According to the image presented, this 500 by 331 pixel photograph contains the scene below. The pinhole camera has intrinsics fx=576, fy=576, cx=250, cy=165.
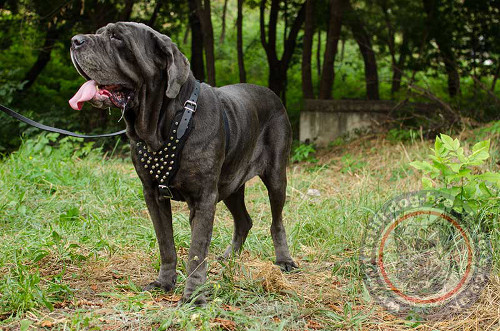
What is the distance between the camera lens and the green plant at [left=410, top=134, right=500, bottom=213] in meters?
4.09

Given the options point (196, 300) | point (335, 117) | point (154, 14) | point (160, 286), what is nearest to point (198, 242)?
point (196, 300)

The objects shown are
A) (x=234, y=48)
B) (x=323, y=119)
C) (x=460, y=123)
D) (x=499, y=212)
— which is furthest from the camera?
(x=234, y=48)

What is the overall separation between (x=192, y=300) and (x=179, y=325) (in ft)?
0.64

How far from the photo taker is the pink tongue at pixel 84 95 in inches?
128

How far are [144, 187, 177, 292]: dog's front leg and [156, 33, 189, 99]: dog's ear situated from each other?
0.73 metres

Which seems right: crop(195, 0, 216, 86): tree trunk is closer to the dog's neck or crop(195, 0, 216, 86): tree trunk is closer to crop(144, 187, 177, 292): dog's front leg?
crop(144, 187, 177, 292): dog's front leg

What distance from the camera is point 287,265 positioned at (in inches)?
179

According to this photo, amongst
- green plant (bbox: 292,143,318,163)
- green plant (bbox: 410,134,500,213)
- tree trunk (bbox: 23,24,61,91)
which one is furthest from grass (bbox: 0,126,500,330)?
tree trunk (bbox: 23,24,61,91)

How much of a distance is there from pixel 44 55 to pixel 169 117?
11.5 m

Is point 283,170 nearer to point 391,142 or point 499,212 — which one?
point 499,212

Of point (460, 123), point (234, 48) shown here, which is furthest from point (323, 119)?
point (234, 48)

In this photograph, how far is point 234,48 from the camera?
802 inches

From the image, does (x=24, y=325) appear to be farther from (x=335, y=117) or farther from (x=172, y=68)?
(x=335, y=117)

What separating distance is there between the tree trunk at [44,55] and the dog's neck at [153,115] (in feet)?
33.7
